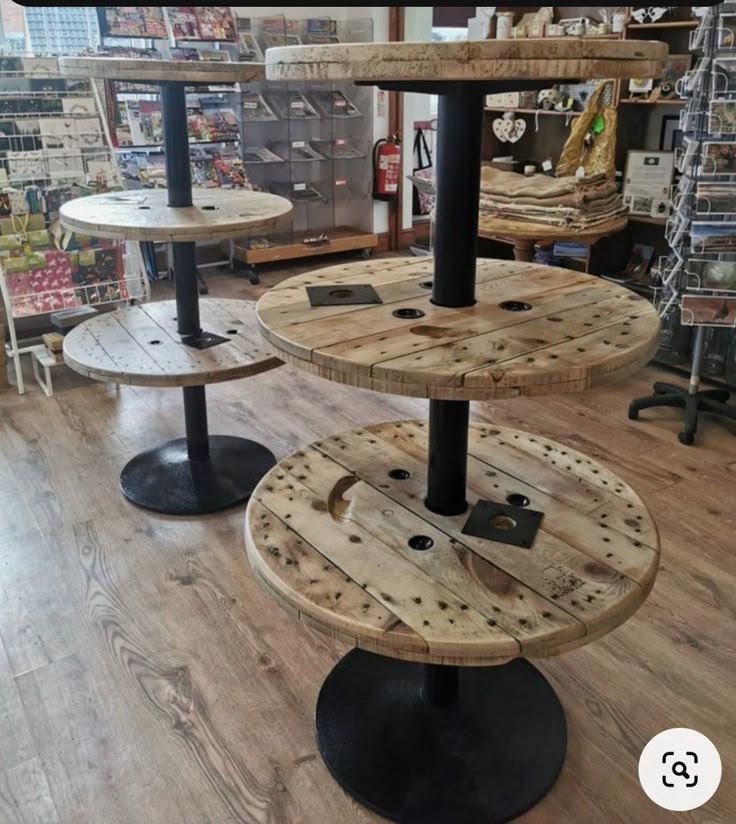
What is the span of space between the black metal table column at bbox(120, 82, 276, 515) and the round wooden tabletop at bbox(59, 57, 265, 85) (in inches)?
6.8

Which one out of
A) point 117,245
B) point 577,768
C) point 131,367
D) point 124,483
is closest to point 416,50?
point 577,768

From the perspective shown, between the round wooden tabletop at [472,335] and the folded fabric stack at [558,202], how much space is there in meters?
2.28

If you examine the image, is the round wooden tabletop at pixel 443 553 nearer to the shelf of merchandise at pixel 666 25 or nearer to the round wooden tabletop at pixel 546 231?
the round wooden tabletop at pixel 546 231

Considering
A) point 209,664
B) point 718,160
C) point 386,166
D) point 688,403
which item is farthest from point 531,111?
point 209,664

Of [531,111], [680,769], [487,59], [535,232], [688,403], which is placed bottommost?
[680,769]

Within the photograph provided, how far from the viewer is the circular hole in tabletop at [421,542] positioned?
143 centimetres

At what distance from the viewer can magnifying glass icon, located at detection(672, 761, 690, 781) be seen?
5.39ft

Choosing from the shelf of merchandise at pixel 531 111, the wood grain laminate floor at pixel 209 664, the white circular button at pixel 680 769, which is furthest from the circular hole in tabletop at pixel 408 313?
the shelf of merchandise at pixel 531 111

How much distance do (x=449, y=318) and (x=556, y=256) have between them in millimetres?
3144

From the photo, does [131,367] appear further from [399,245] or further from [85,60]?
[399,245]

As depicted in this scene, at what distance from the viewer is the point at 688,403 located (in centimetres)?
309

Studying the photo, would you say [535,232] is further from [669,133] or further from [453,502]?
[453,502]

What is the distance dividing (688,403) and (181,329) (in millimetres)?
1931

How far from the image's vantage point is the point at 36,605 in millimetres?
2139
